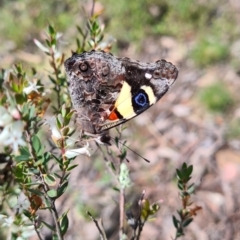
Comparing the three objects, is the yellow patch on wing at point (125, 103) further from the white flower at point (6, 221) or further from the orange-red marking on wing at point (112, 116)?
the white flower at point (6, 221)

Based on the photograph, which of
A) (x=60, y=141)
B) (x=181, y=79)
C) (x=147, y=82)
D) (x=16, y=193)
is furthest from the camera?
(x=181, y=79)

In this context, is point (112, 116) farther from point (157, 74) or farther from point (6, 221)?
point (6, 221)

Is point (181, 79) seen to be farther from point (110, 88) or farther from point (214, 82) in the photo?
point (110, 88)

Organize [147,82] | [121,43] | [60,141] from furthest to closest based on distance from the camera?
[121,43], [147,82], [60,141]

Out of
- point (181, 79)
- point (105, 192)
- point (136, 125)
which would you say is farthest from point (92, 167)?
point (181, 79)

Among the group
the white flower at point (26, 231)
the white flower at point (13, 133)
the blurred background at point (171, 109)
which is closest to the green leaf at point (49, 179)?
the white flower at point (13, 133)

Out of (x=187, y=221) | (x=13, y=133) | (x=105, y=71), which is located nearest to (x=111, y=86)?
(x=105, y=71)
